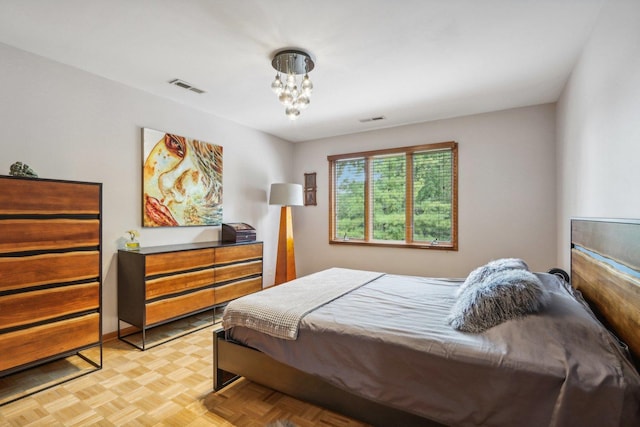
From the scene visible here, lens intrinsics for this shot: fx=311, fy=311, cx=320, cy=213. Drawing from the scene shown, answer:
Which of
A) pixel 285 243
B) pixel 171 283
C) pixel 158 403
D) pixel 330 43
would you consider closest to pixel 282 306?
pixel 158 403

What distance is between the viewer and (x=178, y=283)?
3.13m

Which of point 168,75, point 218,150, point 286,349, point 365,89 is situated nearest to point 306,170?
point 218,150

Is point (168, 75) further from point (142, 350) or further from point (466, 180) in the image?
point (466, 180)

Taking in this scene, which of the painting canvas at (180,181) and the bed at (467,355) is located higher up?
the painting canvas at (180,181)

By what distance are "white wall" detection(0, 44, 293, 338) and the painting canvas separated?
0.28 ft

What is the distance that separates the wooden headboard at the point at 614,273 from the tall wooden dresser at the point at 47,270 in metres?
3.34

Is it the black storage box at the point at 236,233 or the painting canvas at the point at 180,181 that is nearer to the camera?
the painting canvas at the point at 180,181

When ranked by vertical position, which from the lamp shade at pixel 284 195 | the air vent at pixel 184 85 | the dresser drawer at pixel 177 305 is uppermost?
the air vent at pixel 184 85

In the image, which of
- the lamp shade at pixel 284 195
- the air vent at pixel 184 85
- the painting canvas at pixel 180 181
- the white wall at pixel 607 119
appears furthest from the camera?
the lamp shade at pixel 284 195

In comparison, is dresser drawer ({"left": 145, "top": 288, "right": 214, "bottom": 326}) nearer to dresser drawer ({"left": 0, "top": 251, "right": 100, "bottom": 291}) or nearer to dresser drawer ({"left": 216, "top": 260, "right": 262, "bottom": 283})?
dresser drawer ({"left": 216, "top": 260, "right": 262, "bottom": 283})

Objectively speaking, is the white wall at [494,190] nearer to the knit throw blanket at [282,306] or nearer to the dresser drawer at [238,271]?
the dresser drawer at [238,271]

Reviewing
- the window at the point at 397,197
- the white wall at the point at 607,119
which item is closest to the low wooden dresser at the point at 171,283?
the window at the point at 397,197

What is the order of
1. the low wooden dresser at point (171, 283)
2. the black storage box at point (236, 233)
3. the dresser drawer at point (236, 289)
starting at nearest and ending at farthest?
the low wooden dresser at point (171, 283) → the dresser drawer at point (236, 289) → the black storage box at point (236, 233)

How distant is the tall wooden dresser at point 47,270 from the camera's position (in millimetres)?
2090
